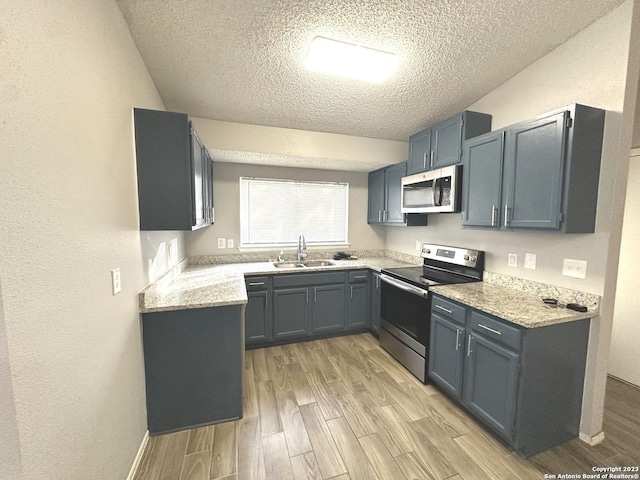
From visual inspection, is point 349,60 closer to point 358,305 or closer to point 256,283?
point 256,283

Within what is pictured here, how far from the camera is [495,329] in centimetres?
174

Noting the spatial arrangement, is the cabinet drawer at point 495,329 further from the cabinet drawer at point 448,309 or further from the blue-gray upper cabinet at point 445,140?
the blue-gray upper cabinet at point 445,140

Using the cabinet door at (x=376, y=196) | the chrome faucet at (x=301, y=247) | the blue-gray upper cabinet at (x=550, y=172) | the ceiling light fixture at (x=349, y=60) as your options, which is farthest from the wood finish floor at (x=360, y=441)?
the ceiling light fixture at (x=349, y=60)

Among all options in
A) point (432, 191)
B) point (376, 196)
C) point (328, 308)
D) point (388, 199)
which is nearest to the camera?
A: point (432, 191)

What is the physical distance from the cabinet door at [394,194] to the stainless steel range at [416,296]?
0.53 meters

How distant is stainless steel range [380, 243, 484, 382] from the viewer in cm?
238

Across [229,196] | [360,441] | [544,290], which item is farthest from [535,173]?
[229,196]

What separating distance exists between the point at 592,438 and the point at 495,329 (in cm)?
100

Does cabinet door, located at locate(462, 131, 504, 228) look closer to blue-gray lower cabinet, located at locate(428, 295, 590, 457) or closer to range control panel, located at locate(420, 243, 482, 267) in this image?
Answer: range control panel, located at locate(420, 243, 482, 267)

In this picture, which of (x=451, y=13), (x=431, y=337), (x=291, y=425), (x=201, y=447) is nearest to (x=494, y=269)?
(x=431, y=337)

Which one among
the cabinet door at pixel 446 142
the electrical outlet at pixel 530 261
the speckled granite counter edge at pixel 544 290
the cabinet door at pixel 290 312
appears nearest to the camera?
the speckled granite counter edge at pixel 544 290

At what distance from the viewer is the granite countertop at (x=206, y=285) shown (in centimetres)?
179

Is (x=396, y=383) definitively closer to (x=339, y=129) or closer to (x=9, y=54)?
(x=339, y=129)

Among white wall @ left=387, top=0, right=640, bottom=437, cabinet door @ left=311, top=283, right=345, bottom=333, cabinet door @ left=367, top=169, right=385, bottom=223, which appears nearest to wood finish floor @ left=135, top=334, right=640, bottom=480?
white wall @ left=387, top=0, right=640, bottom=437
